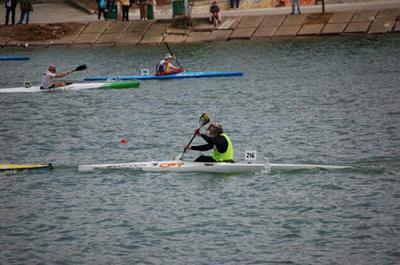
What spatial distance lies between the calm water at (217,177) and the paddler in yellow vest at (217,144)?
499 mm

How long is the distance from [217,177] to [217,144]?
97 cm

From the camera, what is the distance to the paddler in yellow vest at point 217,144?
28.1 m

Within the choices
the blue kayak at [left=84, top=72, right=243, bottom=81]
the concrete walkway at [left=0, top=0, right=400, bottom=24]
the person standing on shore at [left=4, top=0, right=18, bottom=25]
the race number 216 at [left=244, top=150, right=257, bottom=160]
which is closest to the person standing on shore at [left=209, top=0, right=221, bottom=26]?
the concrete walkway at [left=0, top=0, right=400, bottom=24]

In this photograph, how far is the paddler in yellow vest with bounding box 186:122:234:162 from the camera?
2809cm

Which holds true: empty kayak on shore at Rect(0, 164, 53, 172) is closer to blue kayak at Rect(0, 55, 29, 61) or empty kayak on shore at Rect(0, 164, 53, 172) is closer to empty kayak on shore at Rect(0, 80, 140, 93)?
empty kayak on shore at Rect(0, 80, 140, 93)

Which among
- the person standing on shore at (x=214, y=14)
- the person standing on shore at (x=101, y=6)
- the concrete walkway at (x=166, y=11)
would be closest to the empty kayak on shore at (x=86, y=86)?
the person standing on shore at (x=214, y=14)

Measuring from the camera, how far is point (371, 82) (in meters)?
46.8

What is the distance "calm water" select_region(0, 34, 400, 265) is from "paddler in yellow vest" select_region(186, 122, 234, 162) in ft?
1.64

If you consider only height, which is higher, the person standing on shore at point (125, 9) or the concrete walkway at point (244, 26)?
the person standing on shore at point (125, 9)

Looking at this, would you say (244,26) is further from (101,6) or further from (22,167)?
(22,167)

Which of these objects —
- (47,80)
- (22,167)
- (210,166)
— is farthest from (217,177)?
(47,80)

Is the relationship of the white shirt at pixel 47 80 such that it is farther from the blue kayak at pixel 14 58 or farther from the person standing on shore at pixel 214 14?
the person standing on shore at pixel 214 14

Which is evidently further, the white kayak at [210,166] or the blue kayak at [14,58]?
the blue kayak at [14,58]

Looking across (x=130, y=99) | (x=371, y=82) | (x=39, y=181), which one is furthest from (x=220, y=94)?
(x=39, y=181)
